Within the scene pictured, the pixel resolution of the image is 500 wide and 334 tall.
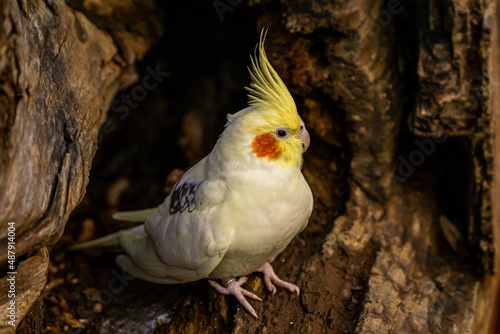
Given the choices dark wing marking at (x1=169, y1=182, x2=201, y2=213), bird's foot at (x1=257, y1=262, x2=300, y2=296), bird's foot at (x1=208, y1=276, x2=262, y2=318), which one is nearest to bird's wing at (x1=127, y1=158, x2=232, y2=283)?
dark wing marking at (x1=169, y1=182, x2=201, y2=213)

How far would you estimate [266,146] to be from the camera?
260 cm

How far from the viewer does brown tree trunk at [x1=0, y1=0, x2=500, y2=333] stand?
2.85 m

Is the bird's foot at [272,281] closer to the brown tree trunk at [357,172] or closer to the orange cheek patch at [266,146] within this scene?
the brown tree trunk at [357,172]

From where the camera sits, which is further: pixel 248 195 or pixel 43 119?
pixel 248 195

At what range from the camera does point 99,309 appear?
3357mm

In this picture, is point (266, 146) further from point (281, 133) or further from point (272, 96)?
point (272, 96)

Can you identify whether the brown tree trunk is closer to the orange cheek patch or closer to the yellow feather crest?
the yellow feather crest

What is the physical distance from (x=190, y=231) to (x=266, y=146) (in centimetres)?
59

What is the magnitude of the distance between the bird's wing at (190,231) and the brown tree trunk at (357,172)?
31 centimetres

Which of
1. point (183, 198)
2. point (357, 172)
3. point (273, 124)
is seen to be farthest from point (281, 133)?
point (357, 172)

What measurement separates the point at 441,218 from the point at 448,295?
61 centimetres

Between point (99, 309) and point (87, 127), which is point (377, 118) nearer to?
point (87, 127)

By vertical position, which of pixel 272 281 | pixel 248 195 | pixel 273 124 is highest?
pixel 273 124

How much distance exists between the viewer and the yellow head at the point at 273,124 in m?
2.58
